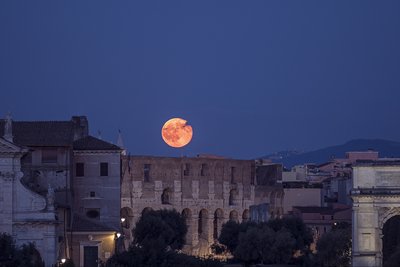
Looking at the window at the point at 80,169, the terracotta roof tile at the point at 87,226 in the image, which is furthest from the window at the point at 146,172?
the terracotta roof tile at the point at 87,226

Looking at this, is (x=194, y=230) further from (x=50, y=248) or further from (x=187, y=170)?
(x=50, y=248)

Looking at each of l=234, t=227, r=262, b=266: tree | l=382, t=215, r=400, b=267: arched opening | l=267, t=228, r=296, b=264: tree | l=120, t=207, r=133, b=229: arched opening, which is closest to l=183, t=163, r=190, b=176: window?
l=120, t=207, r=133, b=229: arched opening

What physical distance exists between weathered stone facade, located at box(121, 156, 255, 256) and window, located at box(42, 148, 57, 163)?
24104mm

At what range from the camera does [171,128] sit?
4195 inches

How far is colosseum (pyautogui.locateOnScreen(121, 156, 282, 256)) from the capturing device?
99250 mm

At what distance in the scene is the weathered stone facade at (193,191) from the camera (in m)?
99.3

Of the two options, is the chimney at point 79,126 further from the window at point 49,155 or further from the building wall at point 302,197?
the building wall at point 302,197

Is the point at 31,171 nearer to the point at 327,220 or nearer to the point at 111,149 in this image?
the point at 111,149

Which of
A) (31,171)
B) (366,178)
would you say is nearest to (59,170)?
(31,171)

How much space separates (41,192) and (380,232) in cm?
1462

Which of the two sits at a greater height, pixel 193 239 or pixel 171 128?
pixel 171 128

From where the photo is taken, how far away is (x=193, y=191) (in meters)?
104

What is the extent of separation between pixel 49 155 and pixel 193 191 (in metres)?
33.7

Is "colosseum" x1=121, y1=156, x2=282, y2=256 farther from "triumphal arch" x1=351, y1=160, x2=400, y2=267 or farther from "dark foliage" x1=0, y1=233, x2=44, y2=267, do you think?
"dark foliage" x1=0, y1=233, x2=44, y2=267
